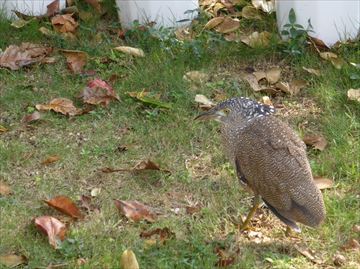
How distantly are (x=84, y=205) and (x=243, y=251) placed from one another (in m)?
0.95

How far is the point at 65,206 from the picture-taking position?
4.84 meters

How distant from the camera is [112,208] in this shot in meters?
4.94

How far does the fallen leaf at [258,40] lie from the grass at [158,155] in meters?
0.05

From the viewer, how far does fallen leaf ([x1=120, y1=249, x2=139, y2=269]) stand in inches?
170

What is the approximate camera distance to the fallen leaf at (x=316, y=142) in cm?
540

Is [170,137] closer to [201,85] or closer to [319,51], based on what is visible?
[201,85]

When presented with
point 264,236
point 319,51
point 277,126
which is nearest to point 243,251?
point 264,236

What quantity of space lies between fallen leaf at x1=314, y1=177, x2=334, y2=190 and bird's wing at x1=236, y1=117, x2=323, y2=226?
42 centimetres

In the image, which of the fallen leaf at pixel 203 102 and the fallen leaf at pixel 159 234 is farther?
the fallen leaf at pixel 203 102

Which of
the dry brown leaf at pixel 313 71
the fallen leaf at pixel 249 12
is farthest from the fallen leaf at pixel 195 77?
the fallen leaf at pixel 249 12

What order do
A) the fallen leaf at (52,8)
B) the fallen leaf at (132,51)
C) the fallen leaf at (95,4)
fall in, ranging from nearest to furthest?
1. the fallen leaf at (132,51)
2. the fallen leaf at (52,8)
3. the fallen leaf at (95,4)

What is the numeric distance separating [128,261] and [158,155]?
1207mm

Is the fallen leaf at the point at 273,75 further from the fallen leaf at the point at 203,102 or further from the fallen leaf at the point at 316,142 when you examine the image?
the fallen leaf at the point at 316,142

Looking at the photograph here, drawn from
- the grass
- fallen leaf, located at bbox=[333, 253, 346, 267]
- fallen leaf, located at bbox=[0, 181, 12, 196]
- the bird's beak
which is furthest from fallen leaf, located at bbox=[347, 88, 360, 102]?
fallen leaf, located at bbox=[0, 181, 12, 196]
